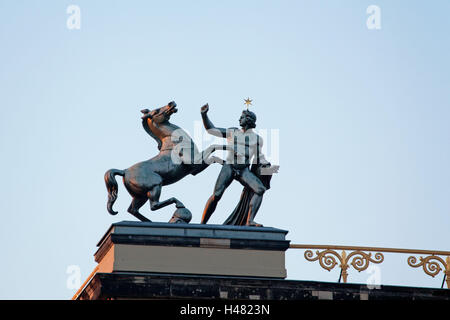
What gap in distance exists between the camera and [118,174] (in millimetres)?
40531

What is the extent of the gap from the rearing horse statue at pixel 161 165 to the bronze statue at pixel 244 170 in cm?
37

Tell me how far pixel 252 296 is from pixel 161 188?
3.65m

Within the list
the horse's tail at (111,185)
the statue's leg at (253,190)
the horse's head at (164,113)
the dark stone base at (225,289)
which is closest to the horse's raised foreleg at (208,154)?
the statue's leg at (253,190)

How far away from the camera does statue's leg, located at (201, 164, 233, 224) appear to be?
40.7 meters

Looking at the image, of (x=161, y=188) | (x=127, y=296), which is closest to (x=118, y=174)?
(x=161, y=188)

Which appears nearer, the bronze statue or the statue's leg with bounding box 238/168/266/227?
the statue's leg with bounding box 238/168/266/227

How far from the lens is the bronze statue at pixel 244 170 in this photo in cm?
4066

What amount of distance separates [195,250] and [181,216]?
1.12 m

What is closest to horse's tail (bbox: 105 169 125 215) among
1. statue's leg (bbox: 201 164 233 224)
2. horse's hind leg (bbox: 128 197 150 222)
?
horse's hind leg (bbox: 128 197 150 222)

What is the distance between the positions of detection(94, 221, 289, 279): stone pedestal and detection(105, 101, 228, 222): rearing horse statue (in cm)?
85

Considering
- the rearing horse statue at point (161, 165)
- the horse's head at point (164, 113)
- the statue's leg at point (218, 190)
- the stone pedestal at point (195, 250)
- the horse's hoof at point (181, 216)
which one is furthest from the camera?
the horse's head at point (164, 113)

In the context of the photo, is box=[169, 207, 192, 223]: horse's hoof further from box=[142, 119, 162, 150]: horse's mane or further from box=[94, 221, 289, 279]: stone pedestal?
box=[142, 119, 162, 150]: horse's mane

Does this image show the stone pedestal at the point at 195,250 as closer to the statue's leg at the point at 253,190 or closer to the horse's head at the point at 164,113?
the statue's leg at the point at 253,190

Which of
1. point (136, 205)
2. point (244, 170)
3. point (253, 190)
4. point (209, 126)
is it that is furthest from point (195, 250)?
point (209, 126)
